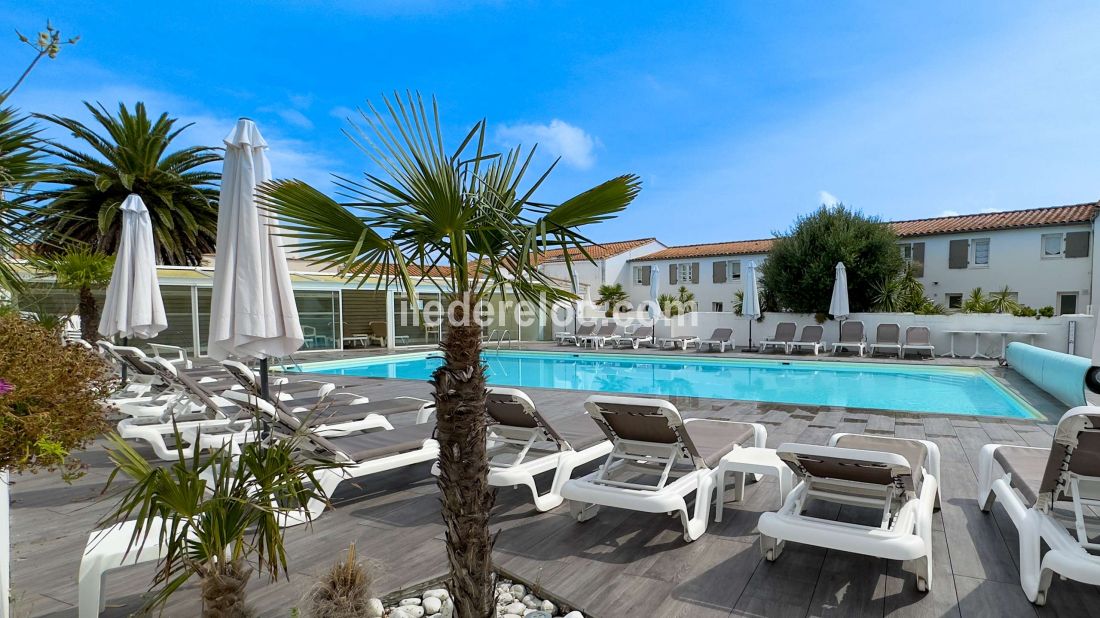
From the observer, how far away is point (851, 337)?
1822 cm

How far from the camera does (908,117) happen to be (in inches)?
516

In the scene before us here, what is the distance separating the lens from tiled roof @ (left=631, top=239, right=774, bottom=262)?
1128 inches

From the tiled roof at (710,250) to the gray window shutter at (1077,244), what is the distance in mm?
10982

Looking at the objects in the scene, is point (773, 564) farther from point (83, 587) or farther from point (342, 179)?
point (83, 587)

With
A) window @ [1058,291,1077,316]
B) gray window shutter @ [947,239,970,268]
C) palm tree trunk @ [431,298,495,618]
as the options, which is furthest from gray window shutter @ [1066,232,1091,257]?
palm tree trunk @ [431,298,495,618]

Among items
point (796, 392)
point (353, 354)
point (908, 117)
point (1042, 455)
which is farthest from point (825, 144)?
point (353, 354)

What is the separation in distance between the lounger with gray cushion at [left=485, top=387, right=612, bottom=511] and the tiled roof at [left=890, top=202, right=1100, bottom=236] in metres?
22.3

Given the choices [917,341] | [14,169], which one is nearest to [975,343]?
[917,341]

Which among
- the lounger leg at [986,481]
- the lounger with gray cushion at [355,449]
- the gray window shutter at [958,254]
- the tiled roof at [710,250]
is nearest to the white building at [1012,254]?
the gray window shutter at [958,254]

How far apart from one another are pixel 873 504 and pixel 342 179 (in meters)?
3.61

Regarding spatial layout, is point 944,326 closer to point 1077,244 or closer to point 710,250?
point 1077,244

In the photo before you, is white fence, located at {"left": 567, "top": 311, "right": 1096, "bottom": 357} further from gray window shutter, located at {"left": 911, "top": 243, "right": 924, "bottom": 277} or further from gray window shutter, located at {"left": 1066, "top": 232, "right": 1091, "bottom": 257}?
gray window shutter, located at {"left": 1066, "top": 232, "right": 1091, "bottom": 257}

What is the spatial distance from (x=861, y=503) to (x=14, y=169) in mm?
5624

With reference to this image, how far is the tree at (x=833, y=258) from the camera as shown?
2020 centimetres
